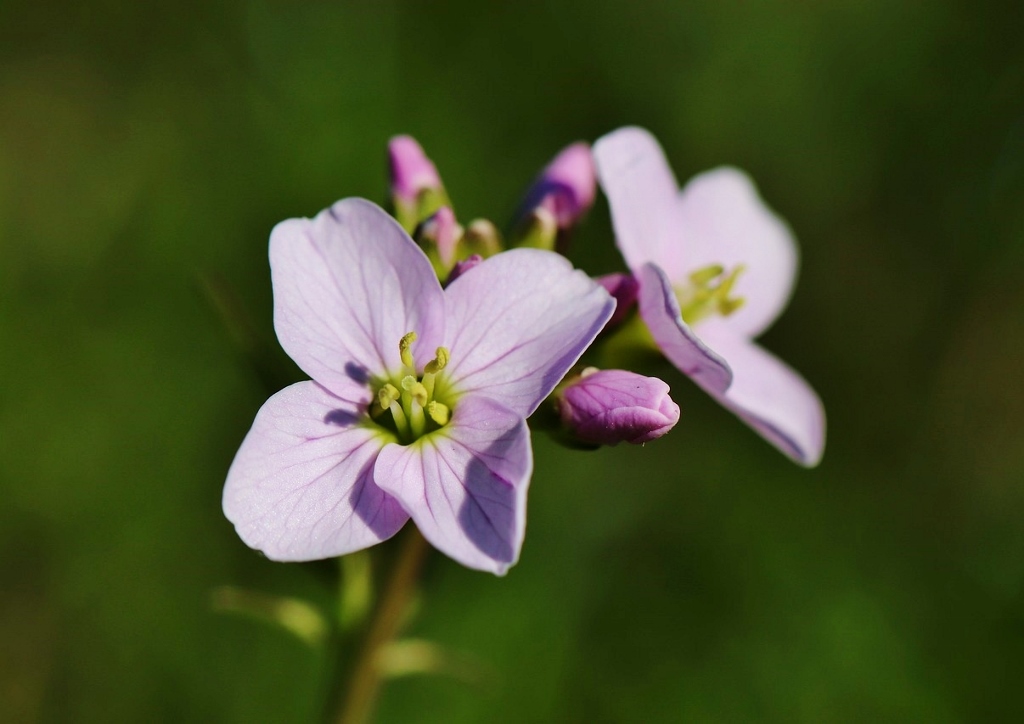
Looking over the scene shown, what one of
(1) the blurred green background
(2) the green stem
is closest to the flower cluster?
(2) the green stem

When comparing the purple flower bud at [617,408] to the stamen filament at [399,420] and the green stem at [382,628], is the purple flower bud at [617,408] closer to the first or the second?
the stamen filament at [399,420]

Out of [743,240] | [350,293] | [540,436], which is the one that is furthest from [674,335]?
[540,436]

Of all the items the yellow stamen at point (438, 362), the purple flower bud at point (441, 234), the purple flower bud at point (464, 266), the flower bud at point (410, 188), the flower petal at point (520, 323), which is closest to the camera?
the flower petal at point (520, 323)

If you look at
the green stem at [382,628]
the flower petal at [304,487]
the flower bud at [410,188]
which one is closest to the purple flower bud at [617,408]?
the flower petal at [304,487]

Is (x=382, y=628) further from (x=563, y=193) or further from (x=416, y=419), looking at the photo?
(x=563, y=193)

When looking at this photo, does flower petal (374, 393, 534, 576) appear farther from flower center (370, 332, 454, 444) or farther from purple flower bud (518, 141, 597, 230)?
purple flower bud (518, 141, 597, 230)

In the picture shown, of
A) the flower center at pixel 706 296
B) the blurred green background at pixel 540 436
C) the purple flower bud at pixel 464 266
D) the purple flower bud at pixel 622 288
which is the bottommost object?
the blurred green background at pixel 540 436

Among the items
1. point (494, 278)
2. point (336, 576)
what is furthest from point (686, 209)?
point (336, 576)
